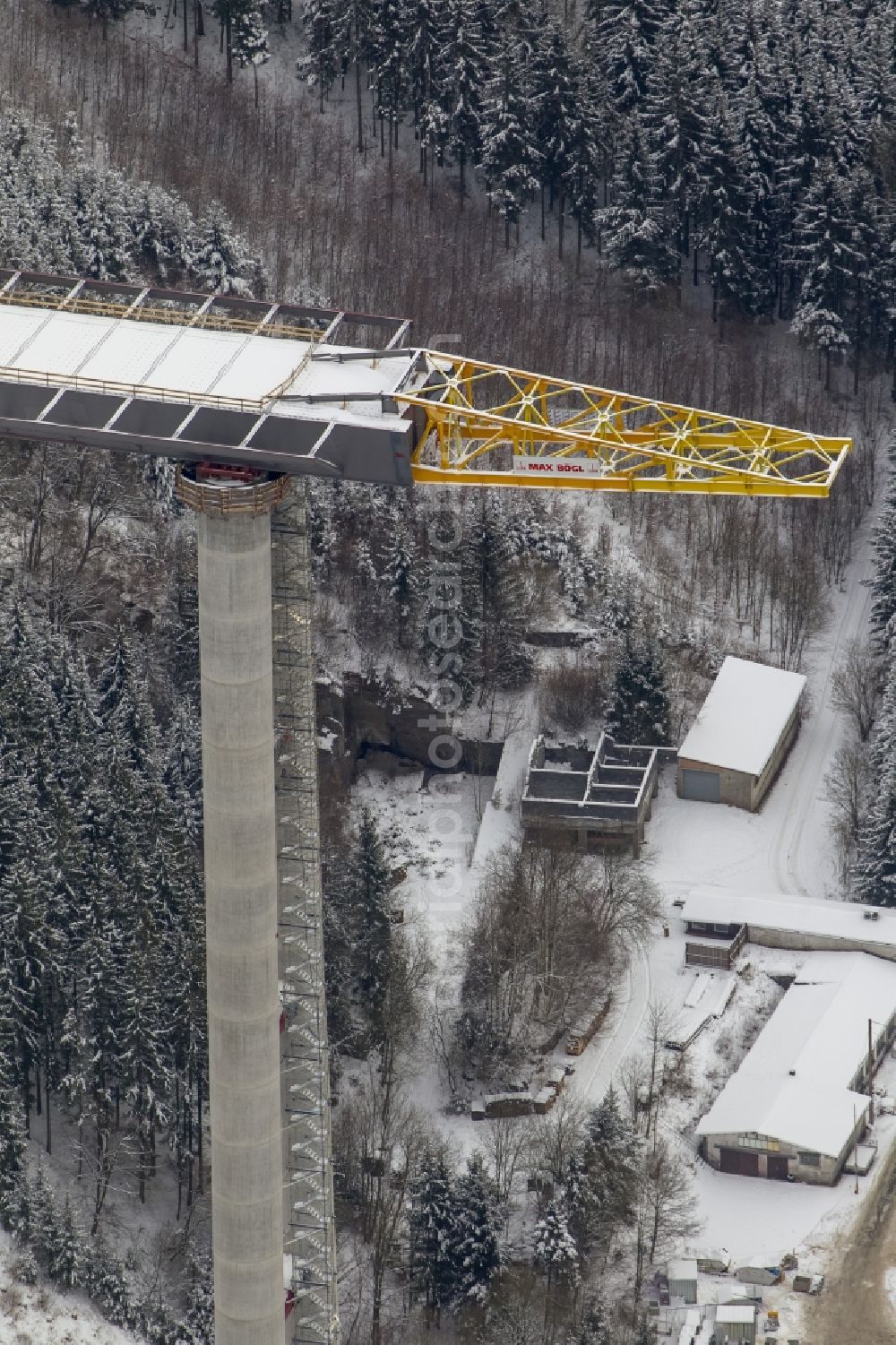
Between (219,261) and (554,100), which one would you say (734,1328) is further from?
(554,100)

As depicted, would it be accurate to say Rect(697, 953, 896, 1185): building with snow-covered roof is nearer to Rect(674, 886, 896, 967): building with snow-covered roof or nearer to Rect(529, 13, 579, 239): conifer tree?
Rect(674, 886, 896, 967): building with snow-covered roof

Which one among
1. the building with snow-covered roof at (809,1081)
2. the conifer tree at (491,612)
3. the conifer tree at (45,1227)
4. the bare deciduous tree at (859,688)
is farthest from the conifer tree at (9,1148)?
the bare deciduous tree at (859,688)

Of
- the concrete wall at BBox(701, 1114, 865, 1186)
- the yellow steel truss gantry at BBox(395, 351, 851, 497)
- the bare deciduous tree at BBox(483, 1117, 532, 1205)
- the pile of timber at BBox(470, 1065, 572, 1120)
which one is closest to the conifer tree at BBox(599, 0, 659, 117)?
the pile of timber at BBox(470, 1065, 572, 1120)

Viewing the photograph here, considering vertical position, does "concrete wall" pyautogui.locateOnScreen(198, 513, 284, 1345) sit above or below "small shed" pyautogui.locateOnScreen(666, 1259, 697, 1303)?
above


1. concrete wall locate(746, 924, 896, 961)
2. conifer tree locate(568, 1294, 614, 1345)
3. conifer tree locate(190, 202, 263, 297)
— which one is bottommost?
conifer tree locate(568, 1294, 614, 1345)

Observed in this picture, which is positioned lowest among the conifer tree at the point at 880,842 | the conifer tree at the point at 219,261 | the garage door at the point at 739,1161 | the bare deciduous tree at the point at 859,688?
the garage door at the point at 739,1161

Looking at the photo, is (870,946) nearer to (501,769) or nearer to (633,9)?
(501,769)

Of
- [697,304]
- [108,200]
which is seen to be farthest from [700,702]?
[108,200]

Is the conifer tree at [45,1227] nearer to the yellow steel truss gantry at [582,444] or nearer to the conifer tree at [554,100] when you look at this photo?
the yellow steel truss gantry at [582,444]
